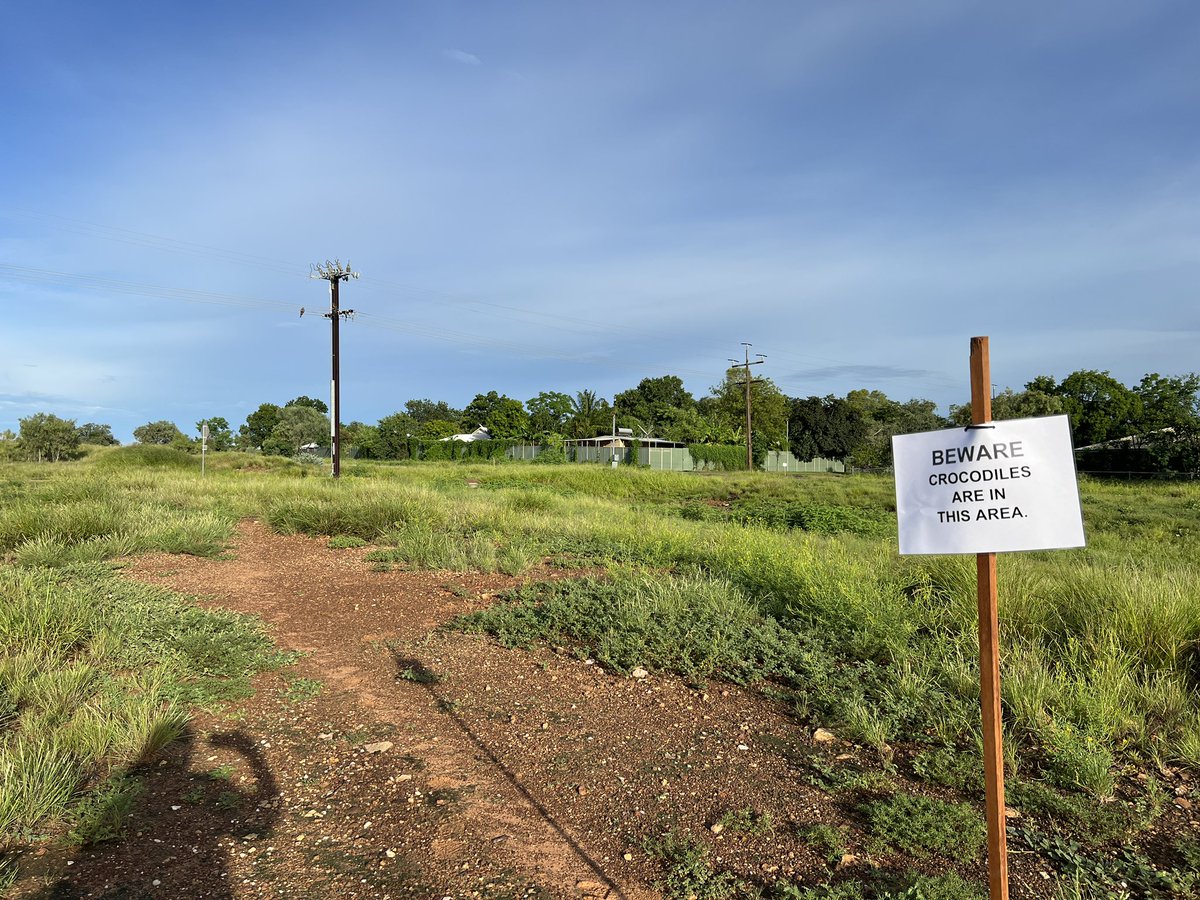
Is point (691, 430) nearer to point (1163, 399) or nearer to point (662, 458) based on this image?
point (662, 458)

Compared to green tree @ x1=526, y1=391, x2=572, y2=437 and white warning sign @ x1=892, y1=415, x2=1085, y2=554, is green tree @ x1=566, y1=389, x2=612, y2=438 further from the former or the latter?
white warning sign @ x1=892, y1=415, x2=1085, y2=554

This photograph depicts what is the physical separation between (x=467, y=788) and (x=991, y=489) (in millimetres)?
2916

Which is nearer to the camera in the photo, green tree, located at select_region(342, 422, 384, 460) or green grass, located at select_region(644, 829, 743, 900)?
green grass, located at select_region(644, 829, 743, 900)

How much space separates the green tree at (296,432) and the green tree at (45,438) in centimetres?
3417

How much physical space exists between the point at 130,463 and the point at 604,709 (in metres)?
39.6

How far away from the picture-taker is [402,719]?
4.61 metres

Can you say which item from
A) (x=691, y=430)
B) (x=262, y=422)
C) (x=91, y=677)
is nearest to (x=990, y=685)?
(x=91, y=677)

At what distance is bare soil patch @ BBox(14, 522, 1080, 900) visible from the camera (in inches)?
115

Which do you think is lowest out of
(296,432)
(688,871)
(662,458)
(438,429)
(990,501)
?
(688,871)

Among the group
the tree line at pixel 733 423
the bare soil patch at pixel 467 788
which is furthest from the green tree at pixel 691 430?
the bare soil patch at pixel 467 788

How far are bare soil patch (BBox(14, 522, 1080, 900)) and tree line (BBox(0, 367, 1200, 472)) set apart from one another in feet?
88.0

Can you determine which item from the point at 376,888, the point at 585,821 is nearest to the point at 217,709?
the point at 376,888

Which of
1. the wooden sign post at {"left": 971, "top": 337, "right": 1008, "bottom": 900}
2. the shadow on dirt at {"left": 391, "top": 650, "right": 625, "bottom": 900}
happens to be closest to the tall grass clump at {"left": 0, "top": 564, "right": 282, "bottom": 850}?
the shadow on dirt at {"left": 391, "top": 650, "right": 625, "bottom": 900}

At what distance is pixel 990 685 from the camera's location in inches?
100
